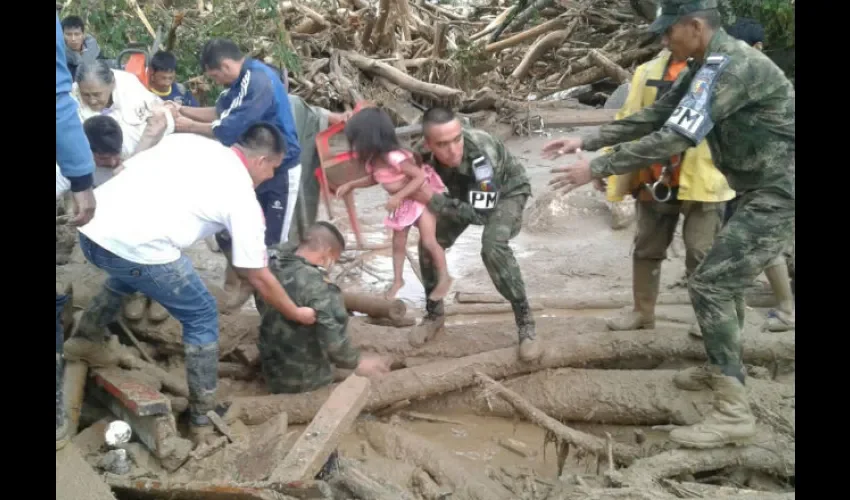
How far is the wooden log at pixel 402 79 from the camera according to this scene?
10945 millimetres

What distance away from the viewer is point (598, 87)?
13461 millimetres

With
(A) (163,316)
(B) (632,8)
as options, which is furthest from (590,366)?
(B) (632,8)

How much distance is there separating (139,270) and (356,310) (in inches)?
82.6

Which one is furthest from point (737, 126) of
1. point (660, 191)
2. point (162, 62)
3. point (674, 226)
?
point (162, 62)

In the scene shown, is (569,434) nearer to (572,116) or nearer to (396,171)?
(396,171)


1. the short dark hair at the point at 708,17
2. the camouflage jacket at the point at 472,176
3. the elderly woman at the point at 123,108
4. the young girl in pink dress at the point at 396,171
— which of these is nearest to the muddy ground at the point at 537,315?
the young girl in pink dress at the point at 396,171

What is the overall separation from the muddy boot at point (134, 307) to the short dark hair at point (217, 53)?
5.59ft

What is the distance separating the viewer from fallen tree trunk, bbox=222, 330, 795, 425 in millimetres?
3889

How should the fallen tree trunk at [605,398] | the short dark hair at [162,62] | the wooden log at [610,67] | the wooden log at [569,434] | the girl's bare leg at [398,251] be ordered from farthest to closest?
the wooden log at [610,67], the short dark hair at [162,62], the girl's bare leg at [398,251], the fallen tree trunk at [605,398], the wooden log at [569,434]

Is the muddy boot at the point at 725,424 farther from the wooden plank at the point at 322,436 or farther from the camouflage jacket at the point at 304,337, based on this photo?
the camouflage jacket at the point at 304,337

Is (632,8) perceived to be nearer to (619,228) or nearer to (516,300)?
(619,228)

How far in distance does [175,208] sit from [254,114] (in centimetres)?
162

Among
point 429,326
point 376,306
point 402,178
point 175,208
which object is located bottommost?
point 376,306

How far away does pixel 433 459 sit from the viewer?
11.9 feet
